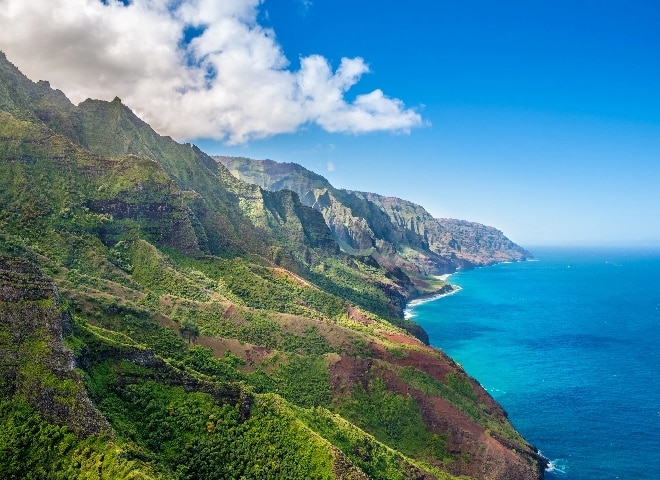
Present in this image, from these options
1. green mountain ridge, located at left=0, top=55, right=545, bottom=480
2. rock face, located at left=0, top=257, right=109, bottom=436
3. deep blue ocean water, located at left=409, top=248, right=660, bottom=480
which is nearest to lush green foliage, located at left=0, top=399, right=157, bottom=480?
green mountain ridge, located at left=0, top=55, right=545, bottom=480

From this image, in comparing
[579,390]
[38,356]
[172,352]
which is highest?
[38,356]

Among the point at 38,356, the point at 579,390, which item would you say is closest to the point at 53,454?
the point at 38,356

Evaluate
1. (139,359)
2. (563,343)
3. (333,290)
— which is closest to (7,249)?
(139,359)

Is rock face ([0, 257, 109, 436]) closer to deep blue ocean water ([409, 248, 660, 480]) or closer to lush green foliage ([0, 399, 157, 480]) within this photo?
lush green foliage ([0, 399, 157, 480])

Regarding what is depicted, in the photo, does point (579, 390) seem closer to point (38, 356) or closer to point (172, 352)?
point (172, 352)

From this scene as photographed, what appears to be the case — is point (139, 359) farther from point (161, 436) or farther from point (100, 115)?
point (100, 115)

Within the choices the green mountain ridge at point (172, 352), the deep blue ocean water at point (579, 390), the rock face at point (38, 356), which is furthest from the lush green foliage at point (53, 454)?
the deep blue ocean water at point (579, 390)
